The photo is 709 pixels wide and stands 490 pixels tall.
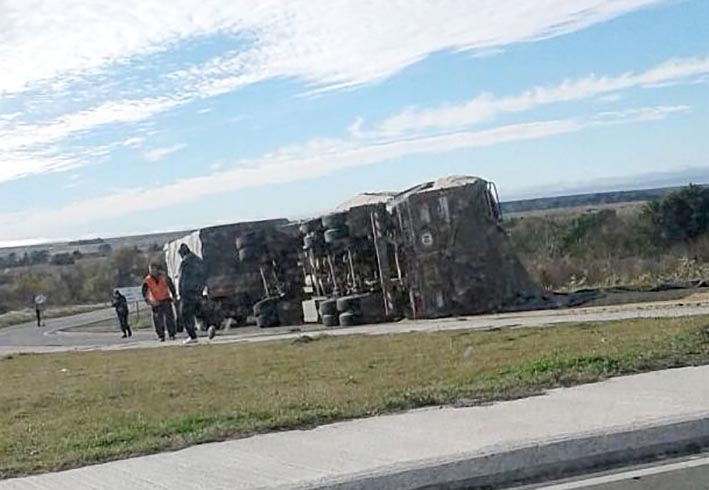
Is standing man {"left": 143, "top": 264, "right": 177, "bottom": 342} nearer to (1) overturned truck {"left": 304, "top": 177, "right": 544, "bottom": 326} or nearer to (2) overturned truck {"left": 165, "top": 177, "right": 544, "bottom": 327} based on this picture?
(2) overturned truck {"left": 165, "top": 177, "right": 544, "bottom": 327}

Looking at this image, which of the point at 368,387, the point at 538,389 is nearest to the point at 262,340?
the point at 368,387

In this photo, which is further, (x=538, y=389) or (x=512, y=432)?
(x=538, y=389)

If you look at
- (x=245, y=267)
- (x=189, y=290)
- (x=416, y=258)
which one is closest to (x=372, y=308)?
(x=416, y=258)

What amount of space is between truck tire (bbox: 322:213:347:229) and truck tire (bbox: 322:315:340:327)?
6.18 ft

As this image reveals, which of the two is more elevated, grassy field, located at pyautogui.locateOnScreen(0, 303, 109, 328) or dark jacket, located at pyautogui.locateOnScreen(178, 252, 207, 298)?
dark jacket, located at pyautogui.locateOnScreen(178, 252, 207, 298)

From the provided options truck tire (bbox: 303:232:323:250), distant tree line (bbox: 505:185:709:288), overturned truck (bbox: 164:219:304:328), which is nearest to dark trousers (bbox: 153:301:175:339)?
truck tire (bbox: 303:232:323:250)

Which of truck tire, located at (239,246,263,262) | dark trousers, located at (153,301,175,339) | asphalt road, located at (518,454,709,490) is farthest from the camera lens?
truck tire, located at (239,246,263,262)

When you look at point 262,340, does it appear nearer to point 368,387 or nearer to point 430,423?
point 368,387

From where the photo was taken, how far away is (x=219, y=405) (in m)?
11.7

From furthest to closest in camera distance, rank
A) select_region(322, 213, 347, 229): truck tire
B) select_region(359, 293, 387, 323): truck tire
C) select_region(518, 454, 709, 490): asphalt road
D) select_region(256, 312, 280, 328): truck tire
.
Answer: select_region(256, 312, 280, 328): truck tire
select_region(322, 213, 347, 229): truck tire
select_region(359, 293, 387, 323): truck tire
select_region(518, 454, 709, 490): asphalt road

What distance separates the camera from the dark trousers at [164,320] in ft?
84.3

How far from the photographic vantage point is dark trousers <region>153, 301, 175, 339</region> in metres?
25.7

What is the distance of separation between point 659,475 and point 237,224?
2390 centimetres

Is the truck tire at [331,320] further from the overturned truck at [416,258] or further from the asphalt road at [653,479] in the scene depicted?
the asphalt road at [653,479]
